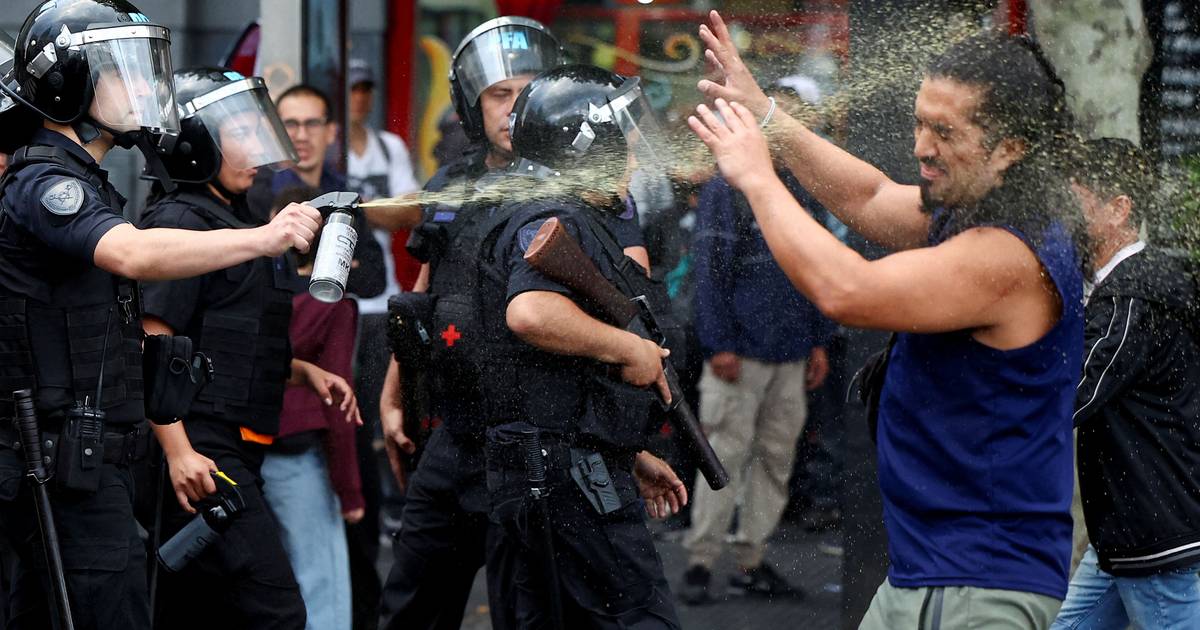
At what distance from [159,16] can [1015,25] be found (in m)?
6.00

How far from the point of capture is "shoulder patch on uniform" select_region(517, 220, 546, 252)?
3.98 metres

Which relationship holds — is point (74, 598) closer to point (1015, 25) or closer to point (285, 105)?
point (285, 105)

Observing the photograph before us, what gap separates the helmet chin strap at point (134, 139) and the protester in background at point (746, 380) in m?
2.49

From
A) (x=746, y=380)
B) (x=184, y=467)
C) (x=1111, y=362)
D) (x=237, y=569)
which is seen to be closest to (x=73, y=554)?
(x=184, y=467)

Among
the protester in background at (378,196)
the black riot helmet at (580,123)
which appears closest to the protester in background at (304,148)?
the protester in background at (378,196)

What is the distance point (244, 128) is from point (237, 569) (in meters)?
1.31

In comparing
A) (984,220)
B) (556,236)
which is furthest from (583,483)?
(984,220)

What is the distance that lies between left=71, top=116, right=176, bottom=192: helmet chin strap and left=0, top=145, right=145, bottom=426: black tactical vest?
0.10 m

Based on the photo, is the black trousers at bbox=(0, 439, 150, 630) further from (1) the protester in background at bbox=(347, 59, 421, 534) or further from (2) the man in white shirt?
(1) the protester in background at bbox=(347, 59, 421, 534)

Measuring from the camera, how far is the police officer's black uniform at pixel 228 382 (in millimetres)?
4281

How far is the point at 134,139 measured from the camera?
156 inches

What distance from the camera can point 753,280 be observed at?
21.2ft

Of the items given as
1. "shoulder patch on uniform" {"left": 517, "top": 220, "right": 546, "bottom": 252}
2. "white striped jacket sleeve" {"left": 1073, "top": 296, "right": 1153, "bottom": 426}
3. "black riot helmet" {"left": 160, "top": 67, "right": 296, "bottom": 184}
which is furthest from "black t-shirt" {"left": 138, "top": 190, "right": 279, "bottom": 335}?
"white striped jacket sleeve" {"left": 1073, "top": 296, "right": 1153, "bottom": 426}

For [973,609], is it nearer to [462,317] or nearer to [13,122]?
[462,317]
